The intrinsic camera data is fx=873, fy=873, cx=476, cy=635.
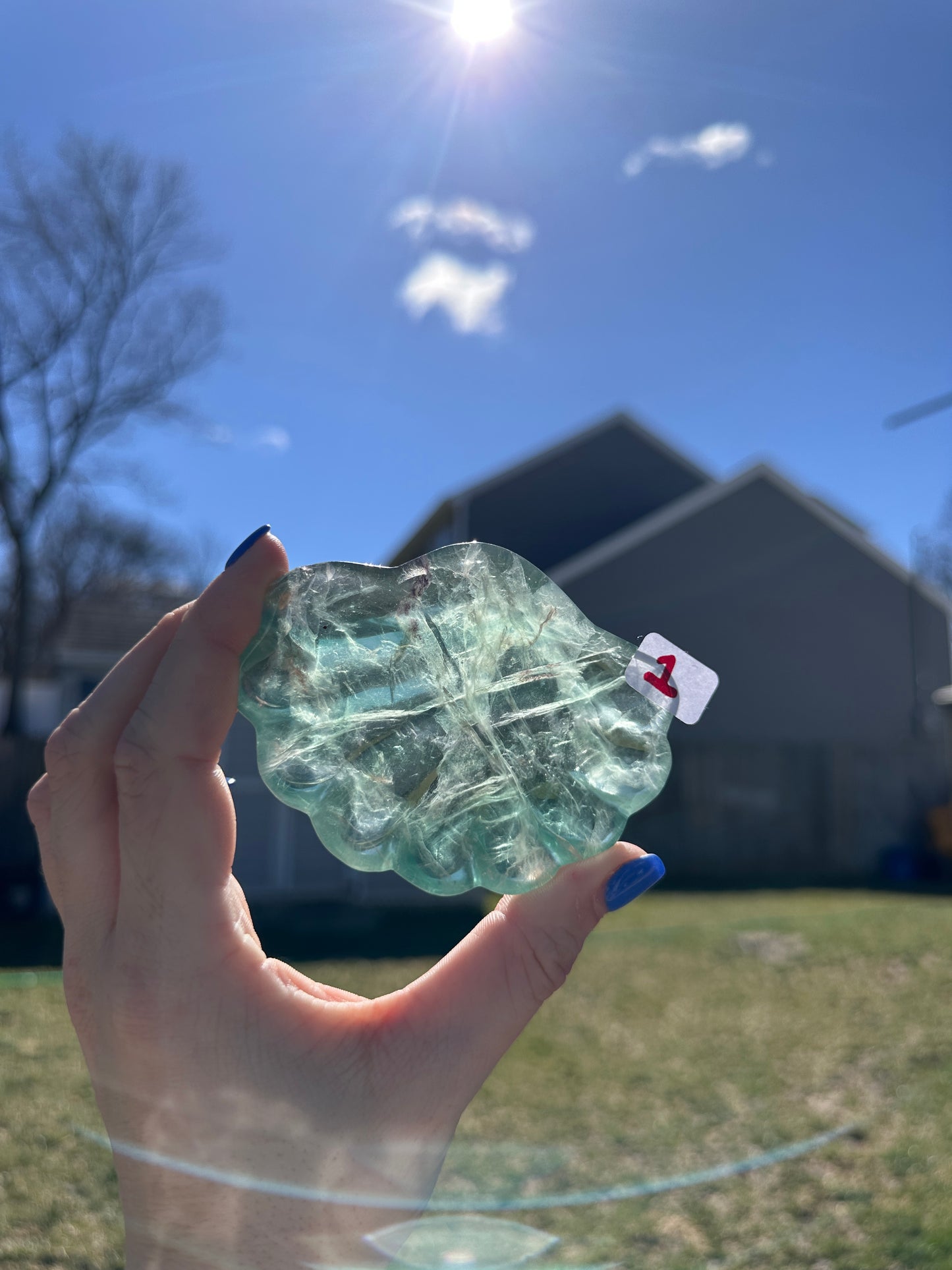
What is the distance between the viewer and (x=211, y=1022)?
1.17 m

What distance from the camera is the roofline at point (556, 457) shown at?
12391mm

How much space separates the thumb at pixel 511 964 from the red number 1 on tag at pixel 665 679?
26 centimetres

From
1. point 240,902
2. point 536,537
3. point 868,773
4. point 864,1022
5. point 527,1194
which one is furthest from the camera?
point 536,537

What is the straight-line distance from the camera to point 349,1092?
3.86 ft

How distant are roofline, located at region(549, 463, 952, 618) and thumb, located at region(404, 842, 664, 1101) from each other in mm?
10350

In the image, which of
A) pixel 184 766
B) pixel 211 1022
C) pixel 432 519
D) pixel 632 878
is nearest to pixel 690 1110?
pixel 632 878

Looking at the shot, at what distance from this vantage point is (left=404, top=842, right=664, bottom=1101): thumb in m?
1.26

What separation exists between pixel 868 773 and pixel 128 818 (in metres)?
12.7

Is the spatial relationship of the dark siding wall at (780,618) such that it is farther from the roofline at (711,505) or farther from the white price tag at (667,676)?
the white price tag at (667,676)

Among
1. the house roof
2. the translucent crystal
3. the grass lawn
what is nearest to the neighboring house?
the house roof

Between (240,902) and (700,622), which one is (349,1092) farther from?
(700,622)

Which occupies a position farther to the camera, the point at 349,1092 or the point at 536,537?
the point at 536,537

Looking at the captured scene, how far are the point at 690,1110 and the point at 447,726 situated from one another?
3.36m

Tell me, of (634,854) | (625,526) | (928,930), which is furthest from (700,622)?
(634,854)
